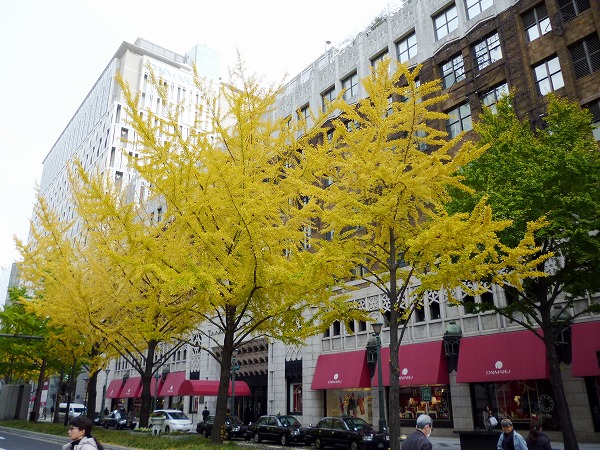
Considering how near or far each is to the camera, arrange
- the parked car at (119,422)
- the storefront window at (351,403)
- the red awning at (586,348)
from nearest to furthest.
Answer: the red awning at (586,348) → the storefront window at (351,403) → the parked car at (119,422)

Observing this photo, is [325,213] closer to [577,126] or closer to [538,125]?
[577,126]

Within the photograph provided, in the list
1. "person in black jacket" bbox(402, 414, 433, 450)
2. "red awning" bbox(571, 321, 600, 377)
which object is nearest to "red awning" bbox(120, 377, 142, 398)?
"red awning" bbox(571, 321, 600, 377)

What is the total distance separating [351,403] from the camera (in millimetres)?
28578

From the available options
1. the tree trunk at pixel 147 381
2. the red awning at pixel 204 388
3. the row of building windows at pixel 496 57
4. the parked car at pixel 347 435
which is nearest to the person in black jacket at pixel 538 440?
the parked car at pixel 347 435

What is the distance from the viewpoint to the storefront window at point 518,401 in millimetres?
20469

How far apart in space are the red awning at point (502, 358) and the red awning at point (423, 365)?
3.83 feet

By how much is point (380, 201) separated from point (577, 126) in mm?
9238

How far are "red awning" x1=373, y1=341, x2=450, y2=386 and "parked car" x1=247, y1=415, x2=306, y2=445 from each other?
5.54m

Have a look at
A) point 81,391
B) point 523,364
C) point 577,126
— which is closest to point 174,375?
point 523,364

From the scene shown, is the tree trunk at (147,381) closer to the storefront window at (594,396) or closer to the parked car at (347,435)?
the parked car at (347,435)

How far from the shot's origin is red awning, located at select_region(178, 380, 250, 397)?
33.8 metres

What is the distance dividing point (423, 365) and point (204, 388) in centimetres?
1825

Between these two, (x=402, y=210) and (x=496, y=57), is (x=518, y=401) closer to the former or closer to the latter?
(x=402, y=210)

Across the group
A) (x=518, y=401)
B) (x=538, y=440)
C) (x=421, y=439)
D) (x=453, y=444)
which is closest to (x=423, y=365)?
(x=453, y=444)
